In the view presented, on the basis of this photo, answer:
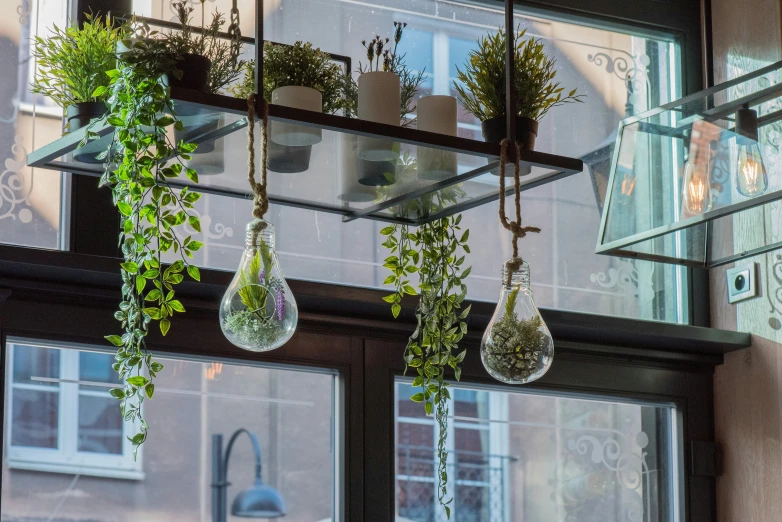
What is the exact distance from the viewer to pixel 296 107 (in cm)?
240

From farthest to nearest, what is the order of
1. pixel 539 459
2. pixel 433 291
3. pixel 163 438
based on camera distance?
pixel 539 459, pixel 163 438, pixel 433 291

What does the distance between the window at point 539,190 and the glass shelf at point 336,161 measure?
3.39 feet

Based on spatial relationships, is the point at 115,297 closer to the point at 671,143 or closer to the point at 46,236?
the point at 46,236

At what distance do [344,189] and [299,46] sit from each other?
308mm

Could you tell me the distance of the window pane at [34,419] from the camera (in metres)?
3.24

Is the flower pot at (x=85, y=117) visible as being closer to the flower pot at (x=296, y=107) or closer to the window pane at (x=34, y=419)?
the flower pot at (x=296, y=107)

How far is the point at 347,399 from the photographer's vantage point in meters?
3.74

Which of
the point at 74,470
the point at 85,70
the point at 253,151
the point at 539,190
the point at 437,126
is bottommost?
the point at 74,470

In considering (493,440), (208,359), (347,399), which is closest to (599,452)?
(493,440)

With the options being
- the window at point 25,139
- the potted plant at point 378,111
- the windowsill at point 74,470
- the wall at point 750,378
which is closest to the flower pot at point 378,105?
the potted plant at point 378,111

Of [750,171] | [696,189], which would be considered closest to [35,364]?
[696,189]

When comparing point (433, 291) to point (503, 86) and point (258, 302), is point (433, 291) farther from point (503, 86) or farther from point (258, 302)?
point (258, 302)

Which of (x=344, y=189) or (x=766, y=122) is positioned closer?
(x=344, y=189)

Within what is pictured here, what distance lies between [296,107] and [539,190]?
6.31 feet
